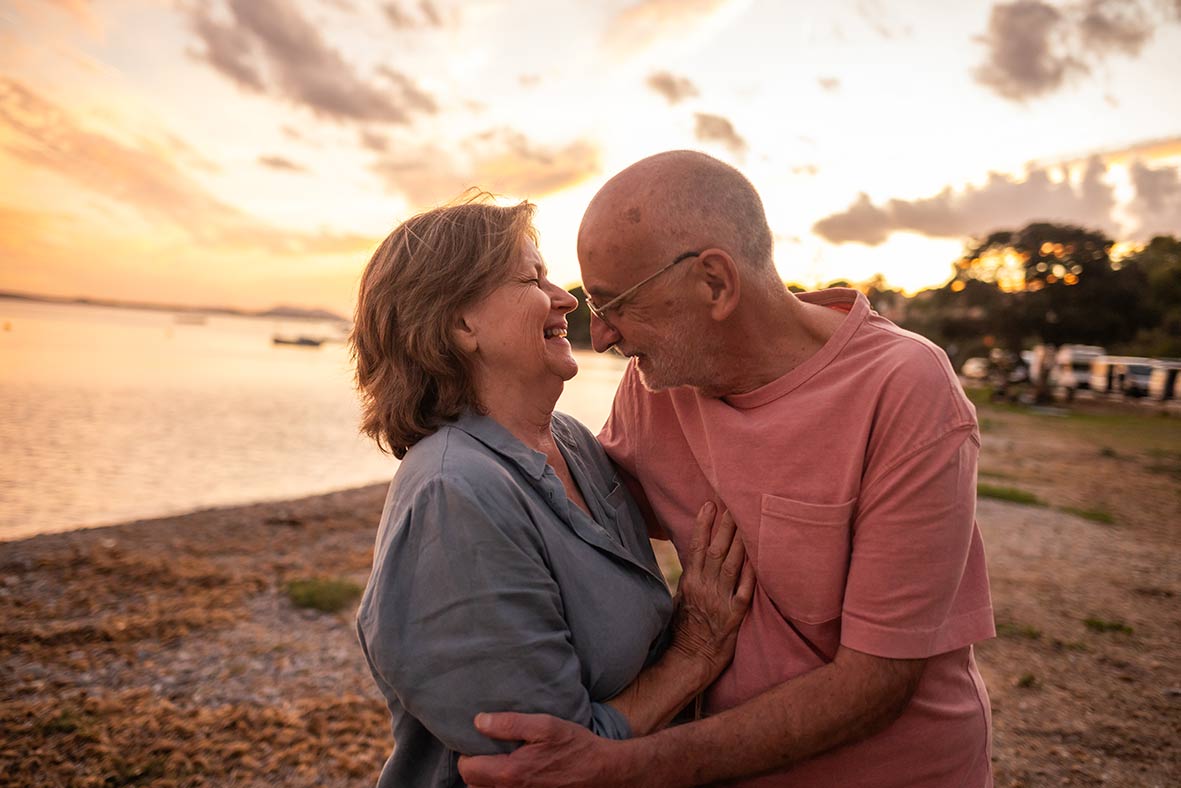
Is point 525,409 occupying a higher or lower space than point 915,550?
higher

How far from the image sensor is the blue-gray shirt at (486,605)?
5.49ft

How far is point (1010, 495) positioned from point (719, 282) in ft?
43.6

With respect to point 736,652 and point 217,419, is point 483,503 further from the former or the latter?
point 217,419

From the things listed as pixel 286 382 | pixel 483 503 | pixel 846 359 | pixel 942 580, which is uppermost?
pixel 846 359

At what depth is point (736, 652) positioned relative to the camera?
7.04 feet

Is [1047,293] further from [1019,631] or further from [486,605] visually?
[486,605]

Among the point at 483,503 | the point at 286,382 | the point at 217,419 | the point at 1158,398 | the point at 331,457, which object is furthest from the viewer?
the point at 286,382

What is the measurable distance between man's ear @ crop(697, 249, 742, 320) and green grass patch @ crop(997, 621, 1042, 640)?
5.97 metres

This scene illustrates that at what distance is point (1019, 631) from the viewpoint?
658 cm

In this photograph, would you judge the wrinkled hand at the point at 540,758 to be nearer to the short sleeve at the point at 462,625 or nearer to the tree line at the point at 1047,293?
the short sleeve at the point at 462,625

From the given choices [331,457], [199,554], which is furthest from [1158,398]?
[199,554]

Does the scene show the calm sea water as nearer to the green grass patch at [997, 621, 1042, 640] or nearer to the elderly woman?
the elderly woman

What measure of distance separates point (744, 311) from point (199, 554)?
381 inches

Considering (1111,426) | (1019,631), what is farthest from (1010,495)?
(1111,426)
